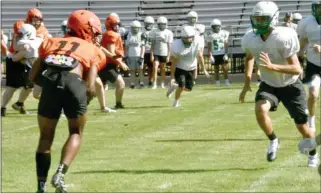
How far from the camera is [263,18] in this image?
936cm

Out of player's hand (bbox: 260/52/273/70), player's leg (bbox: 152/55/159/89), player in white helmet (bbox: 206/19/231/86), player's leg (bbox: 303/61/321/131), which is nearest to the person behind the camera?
player's hand (bbox: 260/52/273/70)

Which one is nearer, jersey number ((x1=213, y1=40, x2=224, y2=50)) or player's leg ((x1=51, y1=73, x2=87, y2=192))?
player's leg ((x1=51, y1=73, x2=87, y2=192))

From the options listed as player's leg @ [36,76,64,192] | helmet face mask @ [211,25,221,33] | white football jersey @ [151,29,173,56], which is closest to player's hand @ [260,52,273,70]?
player's leg @ [36,76,64,192]

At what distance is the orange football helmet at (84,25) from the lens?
26.8ft

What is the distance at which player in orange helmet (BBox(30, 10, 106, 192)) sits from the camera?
7.92 m

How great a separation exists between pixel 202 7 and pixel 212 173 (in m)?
24.7

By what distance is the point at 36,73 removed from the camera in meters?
8.11

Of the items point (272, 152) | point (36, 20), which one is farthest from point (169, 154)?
point (36, 20)

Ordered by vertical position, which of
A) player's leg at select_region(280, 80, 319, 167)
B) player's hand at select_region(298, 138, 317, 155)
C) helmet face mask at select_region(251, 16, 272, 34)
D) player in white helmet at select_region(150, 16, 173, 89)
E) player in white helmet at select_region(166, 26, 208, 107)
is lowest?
player in white helmet at select_region(150, 16, 173, 89)

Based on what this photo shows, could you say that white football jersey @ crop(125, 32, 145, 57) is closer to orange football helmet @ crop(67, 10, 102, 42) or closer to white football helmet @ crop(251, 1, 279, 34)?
white football helmet @ crop(251, 1, 279, 34)

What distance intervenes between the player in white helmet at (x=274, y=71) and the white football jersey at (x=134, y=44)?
15083 millimetres

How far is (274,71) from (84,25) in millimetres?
2061

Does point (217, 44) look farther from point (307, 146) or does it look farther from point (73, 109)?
point (307, 146)

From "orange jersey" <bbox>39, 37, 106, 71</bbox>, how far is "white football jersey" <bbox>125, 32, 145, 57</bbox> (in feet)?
54.2
